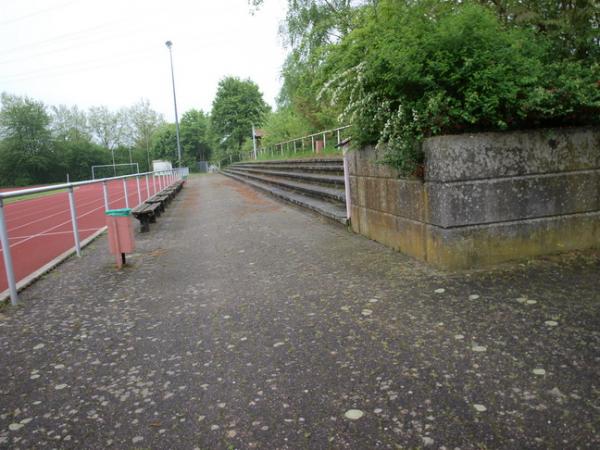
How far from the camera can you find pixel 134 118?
268ft

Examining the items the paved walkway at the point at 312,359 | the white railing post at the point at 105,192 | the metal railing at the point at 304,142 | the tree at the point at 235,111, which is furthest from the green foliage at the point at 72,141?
the paved walkway at the point at 312,359

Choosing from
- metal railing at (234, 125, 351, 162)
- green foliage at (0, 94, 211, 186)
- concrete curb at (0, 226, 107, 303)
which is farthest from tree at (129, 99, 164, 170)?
concrete curb at (0, 226, 107, 303)

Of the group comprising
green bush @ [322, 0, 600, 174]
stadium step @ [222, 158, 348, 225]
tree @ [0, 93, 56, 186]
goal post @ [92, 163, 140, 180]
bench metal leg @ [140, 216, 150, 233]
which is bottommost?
bench metal leg @ [140, 216, 150, 233]

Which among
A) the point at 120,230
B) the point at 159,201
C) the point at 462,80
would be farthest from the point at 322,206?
the point at 462,80

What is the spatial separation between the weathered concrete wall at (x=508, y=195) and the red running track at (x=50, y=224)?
5.06 meters

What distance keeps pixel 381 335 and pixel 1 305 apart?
3591 mm

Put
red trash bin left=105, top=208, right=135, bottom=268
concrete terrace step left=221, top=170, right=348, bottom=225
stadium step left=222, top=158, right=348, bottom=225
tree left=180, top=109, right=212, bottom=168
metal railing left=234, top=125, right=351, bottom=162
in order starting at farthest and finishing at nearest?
tree left=180, top=109, right=212, bottom=168 → metal railing left=234, top=125, right=351, bottom=162 → stadium step left=222, top=158, right=348, bottom=225 → concrete terrace step left=221, top=170, right=348, bottom=225 → red trash bin left=105, top=208, right=135, bottom=268

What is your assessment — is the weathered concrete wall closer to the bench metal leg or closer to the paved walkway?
the paved walkway

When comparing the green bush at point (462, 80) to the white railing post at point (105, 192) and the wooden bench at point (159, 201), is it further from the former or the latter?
the wooden bench at point (159, 201)

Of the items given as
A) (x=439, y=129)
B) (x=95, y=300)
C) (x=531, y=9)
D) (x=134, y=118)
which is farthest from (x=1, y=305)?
(x=134, y=118)

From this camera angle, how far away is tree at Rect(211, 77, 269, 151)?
64188mm

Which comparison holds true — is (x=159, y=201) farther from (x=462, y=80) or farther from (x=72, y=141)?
(x=72, y=141)

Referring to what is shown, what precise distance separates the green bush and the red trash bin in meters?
3.19

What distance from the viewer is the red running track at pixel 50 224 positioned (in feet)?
23.7
